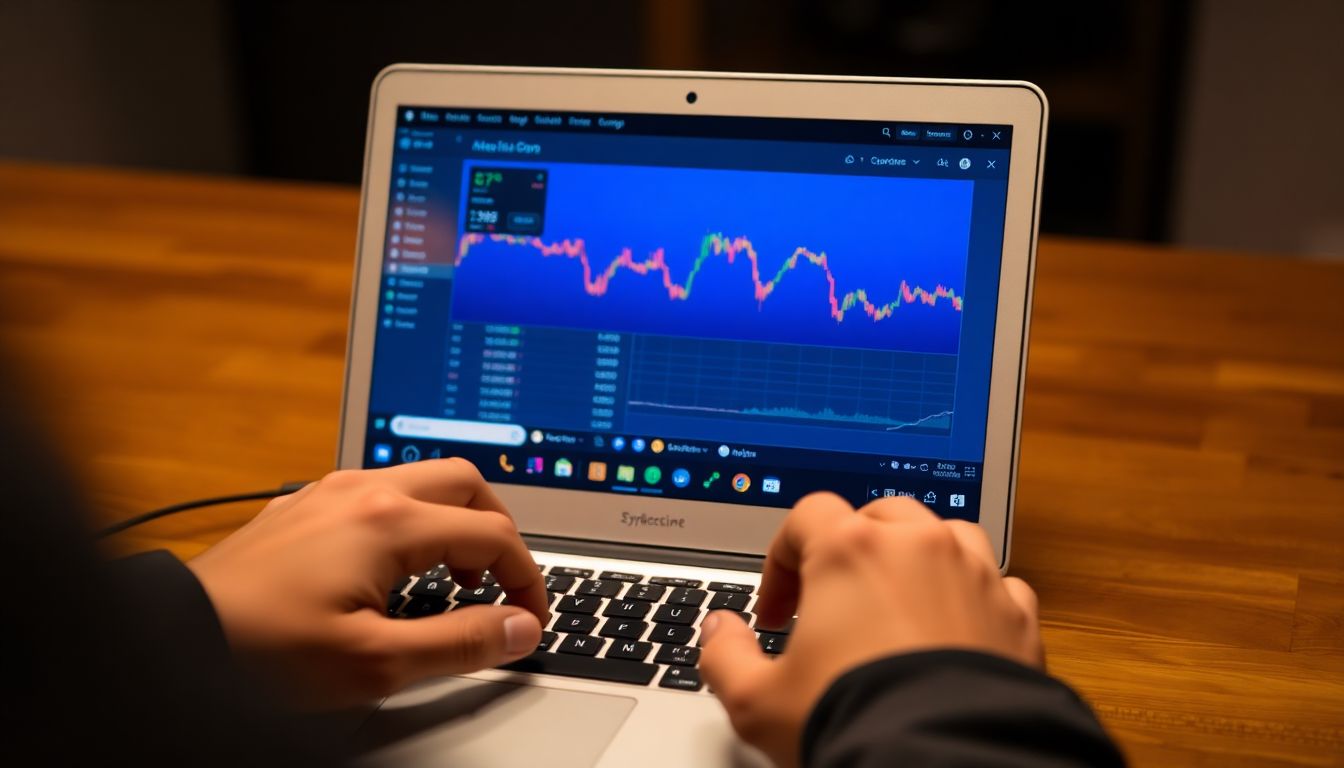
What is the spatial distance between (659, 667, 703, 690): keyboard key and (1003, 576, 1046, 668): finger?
184mm

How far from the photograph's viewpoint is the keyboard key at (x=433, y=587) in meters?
0.78

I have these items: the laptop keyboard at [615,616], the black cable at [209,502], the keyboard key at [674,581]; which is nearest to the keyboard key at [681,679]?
the laptop keyboard at [615,616]

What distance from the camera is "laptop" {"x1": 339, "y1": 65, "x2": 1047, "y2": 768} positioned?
812mm

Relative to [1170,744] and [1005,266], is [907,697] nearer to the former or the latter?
[1170,744]

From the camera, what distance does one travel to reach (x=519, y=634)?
662 mm

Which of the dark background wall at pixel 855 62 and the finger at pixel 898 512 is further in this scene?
the dark background wall at pixel 855 62

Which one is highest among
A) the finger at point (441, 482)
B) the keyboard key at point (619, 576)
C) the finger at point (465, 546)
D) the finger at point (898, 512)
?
the finger at point (898, 512)

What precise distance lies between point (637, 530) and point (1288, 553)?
0.49m

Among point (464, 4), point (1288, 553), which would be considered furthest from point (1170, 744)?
point (464, 4)

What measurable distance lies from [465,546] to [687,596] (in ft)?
0.56

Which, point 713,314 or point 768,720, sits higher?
point 713,314

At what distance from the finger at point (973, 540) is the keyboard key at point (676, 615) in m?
0.19

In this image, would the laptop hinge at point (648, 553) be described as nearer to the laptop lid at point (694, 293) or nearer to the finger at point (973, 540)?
the laptop lid at point (694, 293)

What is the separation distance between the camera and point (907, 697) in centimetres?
48
